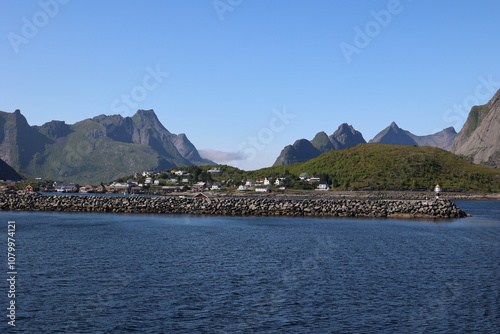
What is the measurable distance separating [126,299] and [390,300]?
559 inches

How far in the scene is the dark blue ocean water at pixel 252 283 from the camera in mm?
22250

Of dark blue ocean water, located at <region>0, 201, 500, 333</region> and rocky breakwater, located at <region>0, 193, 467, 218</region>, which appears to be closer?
dark blue ocean water, located at <region>0, 201, 500, 333</region>

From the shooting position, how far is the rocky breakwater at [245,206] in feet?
282

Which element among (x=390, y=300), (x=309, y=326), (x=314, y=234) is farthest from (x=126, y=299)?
(x=314, y=234)

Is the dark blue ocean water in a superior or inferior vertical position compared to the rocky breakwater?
inferior

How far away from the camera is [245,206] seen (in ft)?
297

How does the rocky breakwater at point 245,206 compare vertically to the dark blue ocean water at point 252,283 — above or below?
above

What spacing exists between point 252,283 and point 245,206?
198 ft

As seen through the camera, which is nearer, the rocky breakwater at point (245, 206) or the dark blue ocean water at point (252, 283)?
the dark blue ocean water at point (252, 283)

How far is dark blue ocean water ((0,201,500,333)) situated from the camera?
22250 millimetres

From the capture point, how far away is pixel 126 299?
25938 millimetres

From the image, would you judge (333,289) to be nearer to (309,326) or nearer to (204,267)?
(309,326)

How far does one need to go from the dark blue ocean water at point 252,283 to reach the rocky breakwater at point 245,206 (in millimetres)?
31168

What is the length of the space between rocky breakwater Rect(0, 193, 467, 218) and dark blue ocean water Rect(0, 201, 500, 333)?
31168 mm
